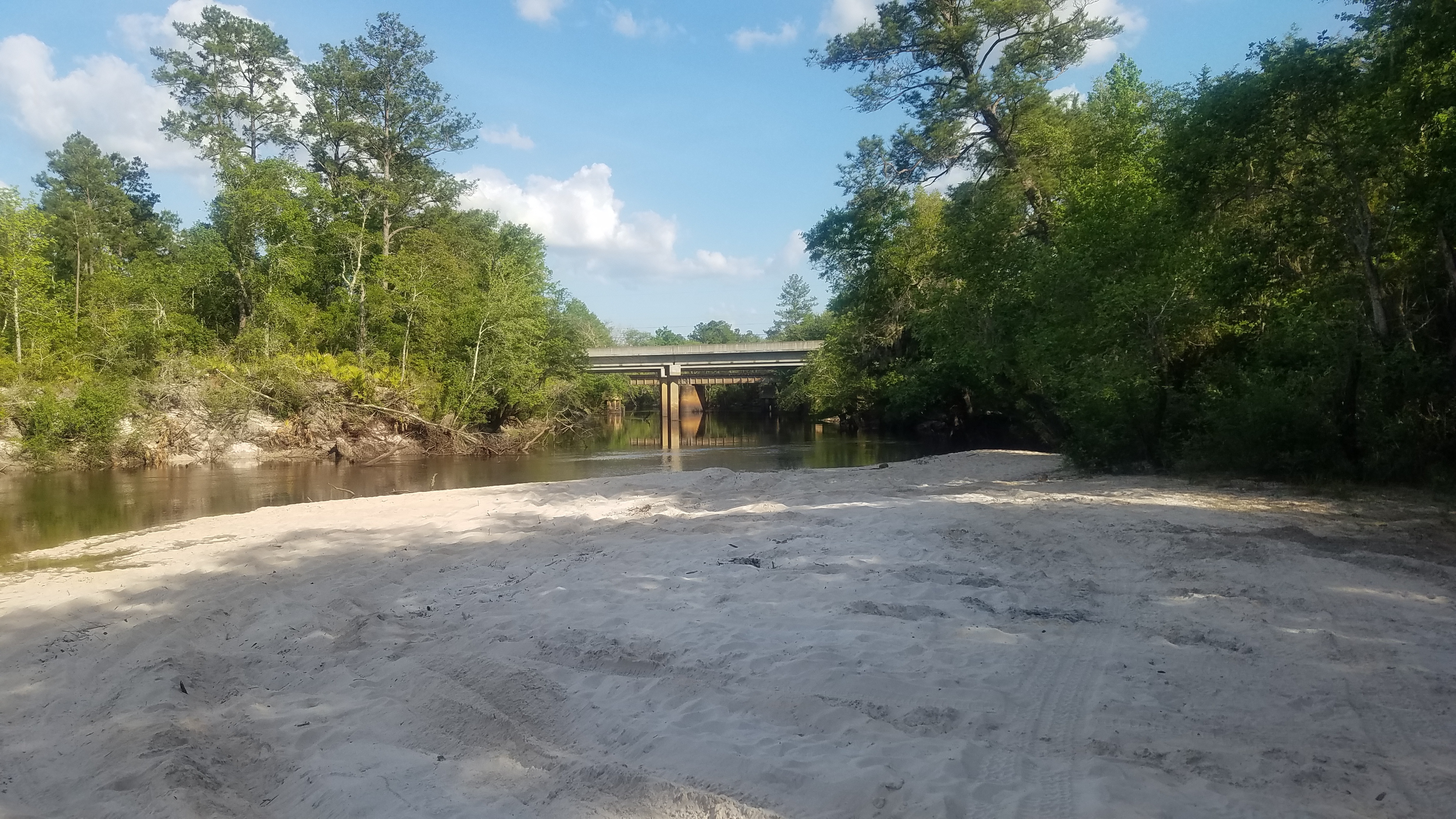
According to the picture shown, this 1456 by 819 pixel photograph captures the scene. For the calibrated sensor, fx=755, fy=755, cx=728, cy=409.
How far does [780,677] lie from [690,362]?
52.2 m

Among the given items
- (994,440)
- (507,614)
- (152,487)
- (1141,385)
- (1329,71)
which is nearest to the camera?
(507,614)

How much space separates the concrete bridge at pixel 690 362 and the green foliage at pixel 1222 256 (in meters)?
25.9

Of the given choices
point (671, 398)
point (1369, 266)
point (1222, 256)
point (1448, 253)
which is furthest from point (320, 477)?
point (671, 398)

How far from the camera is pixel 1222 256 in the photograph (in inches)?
493

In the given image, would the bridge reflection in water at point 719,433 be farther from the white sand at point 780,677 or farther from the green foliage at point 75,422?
the white sand at point 780,677

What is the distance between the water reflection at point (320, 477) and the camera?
49.7 feet

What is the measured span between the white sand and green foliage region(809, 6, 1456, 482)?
10.1 ft

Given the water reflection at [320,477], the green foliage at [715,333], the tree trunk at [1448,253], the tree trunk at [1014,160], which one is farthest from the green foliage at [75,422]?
the green foliage at [715,333]

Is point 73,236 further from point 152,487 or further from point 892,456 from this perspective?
point 892,456

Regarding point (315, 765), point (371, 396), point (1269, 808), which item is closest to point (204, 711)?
point (315, 765)

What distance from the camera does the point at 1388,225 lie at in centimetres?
1056

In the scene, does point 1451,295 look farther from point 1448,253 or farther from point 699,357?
point 699,357

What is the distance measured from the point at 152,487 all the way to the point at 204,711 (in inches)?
766

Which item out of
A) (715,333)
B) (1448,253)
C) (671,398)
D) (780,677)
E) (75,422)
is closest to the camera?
(780,677)
